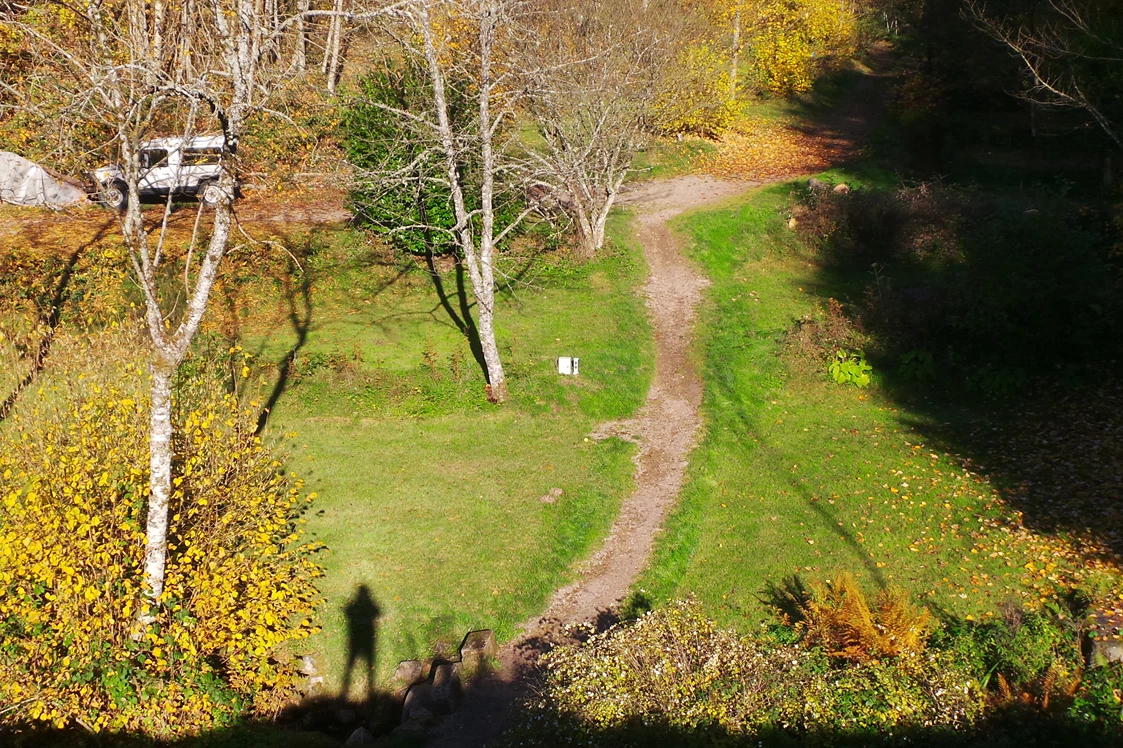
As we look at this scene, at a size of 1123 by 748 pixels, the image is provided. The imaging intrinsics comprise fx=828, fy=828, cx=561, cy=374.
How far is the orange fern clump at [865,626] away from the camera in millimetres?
9969

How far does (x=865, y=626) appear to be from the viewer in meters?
10.1

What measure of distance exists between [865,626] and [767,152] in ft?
89.5

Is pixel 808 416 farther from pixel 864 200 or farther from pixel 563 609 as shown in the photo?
pixel 864 200

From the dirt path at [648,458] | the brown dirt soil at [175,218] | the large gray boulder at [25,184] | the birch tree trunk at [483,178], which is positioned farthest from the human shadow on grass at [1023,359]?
the large gray boulder at [25,184]

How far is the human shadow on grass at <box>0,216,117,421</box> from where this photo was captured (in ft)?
47.8

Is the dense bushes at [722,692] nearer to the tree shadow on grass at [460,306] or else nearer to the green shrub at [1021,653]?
the green shrub at [1021,653]

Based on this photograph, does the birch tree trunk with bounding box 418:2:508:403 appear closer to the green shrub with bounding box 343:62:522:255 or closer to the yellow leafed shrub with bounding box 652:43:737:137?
the green shrub with bounding box 343:62:522:255

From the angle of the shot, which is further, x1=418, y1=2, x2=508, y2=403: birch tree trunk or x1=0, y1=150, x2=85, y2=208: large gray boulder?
x1=0, y1=150, x2=85, y2=208: large gray boulder

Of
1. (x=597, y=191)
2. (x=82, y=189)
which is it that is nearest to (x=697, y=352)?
(x=597, y=191)

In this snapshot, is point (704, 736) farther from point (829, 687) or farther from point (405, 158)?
point (405, 158)

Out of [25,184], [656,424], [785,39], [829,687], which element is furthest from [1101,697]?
[785,39]

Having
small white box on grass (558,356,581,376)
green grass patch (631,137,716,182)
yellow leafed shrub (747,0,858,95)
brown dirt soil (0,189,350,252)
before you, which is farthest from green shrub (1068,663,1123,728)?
yellow leafed shrub (747,0,858,95)

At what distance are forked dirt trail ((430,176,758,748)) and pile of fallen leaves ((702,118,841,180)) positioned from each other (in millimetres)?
5490

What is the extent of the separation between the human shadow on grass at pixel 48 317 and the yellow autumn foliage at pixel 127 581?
132 inches
